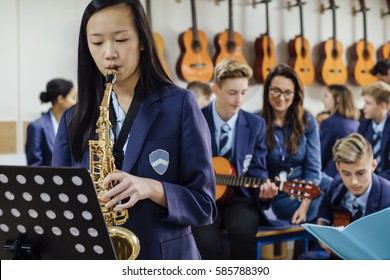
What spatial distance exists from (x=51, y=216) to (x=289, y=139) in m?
2.84

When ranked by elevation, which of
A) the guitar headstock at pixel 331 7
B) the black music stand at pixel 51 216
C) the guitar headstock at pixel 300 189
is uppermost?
the guitar headstock at pixel 331 7

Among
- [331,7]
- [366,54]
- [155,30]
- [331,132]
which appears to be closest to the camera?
[331,132]

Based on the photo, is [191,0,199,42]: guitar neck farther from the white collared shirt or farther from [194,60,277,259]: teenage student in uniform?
the white collared shirt

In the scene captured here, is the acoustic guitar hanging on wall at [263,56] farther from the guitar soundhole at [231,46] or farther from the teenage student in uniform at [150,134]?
→ the teenage student in uniform at [150,134]

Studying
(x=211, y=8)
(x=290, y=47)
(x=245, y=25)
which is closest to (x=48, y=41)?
(x=211, y=8)

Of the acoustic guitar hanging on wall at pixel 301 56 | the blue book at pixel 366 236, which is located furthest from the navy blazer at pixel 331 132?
the blue book at pixel 366 236

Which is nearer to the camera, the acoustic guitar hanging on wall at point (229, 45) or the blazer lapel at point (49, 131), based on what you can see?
the blazer lapel at point (49, 131)

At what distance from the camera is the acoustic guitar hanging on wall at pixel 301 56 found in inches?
282

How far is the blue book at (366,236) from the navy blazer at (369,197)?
1.58 metres

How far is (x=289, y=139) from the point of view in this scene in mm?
4004

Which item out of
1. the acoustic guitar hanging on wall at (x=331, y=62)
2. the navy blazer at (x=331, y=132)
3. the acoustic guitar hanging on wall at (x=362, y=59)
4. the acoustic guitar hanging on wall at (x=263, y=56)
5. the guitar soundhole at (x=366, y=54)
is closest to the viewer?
the navy blazer at (x=331, y=132)

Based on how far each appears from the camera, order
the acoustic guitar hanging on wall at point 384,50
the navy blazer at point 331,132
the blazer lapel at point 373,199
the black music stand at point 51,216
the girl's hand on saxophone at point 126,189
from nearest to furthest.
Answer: the black music stand at point 51,216 → the girl's hand on saxophone at point 126,189 → the blazer lapel at point 373,199 → the navy blazer at point 331,132 → the acoustic guitar hanging on wall at point 384,50

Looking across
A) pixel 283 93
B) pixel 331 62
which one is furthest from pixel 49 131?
pixel 331 62

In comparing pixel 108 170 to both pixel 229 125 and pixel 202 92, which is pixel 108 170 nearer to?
pixel 229 125
